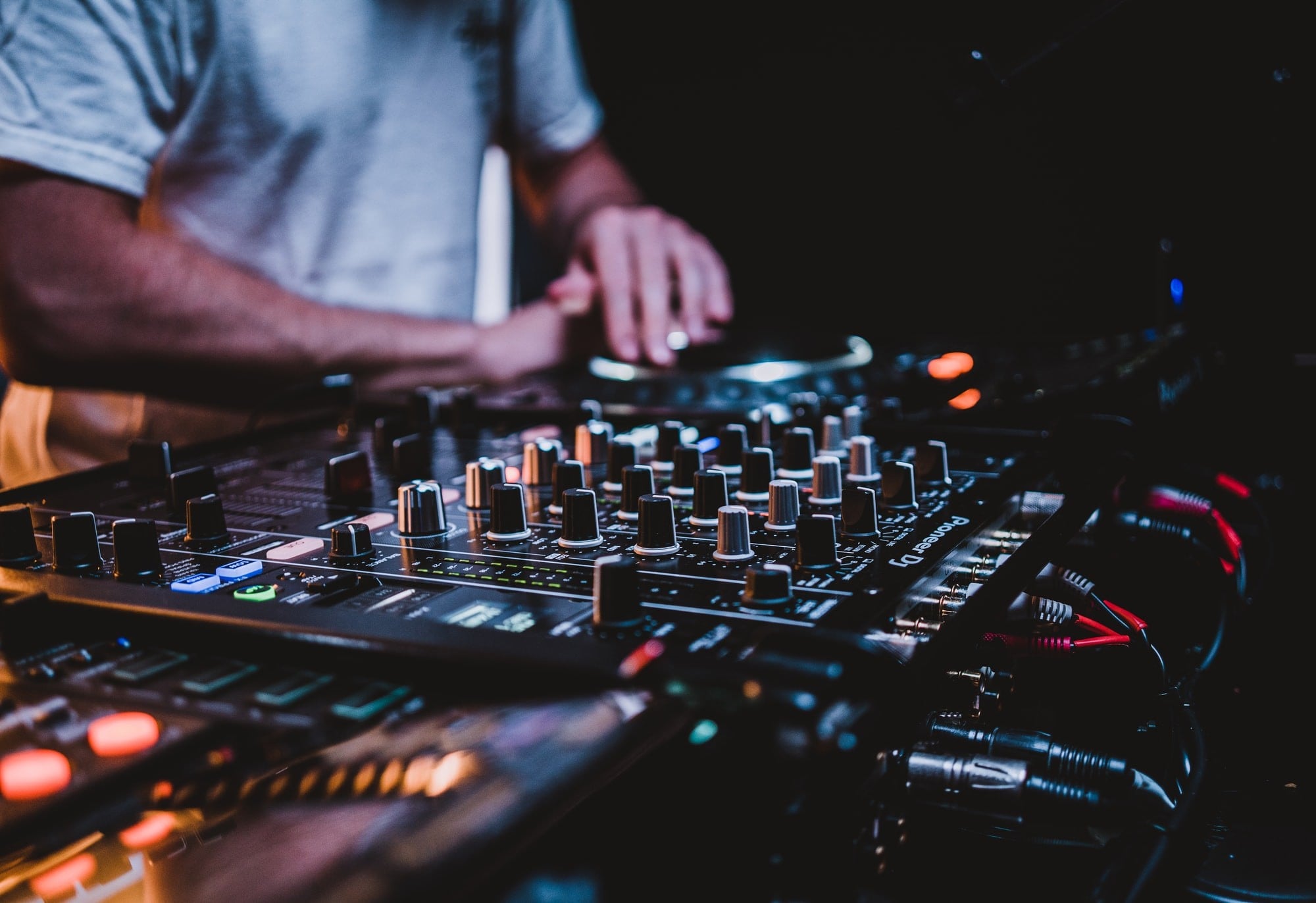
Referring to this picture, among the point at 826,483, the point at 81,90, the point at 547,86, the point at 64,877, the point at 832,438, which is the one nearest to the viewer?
the point at 64,877

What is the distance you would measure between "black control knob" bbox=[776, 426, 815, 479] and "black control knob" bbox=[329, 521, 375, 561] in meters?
0.44

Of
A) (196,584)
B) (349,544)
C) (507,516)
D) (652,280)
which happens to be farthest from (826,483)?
(652,280)

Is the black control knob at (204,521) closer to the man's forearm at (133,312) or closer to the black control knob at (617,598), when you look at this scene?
the black control knob at (617,598)

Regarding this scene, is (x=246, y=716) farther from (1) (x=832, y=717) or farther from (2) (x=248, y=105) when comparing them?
(2) (x=248, y=105)

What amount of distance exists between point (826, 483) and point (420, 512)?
355mm

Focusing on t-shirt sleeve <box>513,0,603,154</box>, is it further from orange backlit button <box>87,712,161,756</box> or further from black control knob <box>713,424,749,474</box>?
orange backlit button <box>87,712,161,756</box>

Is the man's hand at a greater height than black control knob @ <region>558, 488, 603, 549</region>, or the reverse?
the man's hand

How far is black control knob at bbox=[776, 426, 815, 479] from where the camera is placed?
3.52 ft

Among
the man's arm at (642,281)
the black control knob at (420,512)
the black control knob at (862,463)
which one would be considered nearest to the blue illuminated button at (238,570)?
the black control knob at (420,512)

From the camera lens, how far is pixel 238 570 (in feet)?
2.50

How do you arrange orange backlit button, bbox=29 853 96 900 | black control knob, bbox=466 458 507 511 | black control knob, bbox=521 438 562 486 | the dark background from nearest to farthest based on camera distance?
orange backlit button, bbox=29 853 96 900 < black control knob, bbox=466 458 507 511 < black control knob, bbox=521 438 562 486 < the dark background

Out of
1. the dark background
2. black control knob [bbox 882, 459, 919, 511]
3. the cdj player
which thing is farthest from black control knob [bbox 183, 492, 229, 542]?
the dark background

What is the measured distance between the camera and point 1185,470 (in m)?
1.48

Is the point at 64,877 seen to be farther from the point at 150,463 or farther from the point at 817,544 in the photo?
the point at 150,463
